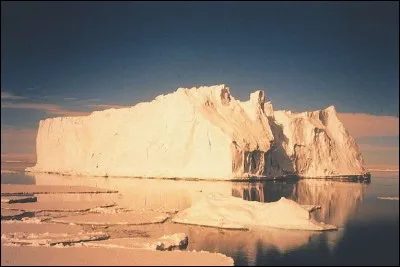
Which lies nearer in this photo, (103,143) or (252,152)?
(252,152)

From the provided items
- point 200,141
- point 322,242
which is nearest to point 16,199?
point 322,242

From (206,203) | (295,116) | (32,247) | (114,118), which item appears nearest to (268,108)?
(295,116)

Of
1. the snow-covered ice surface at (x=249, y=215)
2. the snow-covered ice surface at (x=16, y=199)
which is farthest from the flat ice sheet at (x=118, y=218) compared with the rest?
the snow-covered ice surface at (x=16, y=199)

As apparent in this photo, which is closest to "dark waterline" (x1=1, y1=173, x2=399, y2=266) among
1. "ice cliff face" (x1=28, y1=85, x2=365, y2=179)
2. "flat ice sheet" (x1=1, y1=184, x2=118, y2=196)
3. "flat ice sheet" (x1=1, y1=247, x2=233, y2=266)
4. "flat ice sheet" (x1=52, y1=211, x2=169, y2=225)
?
"flat ice sheet" (x1=1, y1=247, x2=233, y2=266)

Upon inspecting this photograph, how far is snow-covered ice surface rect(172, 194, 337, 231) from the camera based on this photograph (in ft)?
57.7

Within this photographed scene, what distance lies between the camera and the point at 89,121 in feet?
156

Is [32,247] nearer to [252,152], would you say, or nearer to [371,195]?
[371,195]

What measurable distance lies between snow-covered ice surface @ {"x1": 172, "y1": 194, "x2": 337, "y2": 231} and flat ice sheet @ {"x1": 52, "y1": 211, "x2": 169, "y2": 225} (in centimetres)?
84

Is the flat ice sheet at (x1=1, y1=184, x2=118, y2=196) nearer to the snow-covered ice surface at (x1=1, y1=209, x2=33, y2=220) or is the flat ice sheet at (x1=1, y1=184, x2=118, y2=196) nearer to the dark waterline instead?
the snow-covered ice surface at (x1=1, y1=209, x2=33, y2=220)

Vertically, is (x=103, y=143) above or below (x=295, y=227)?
above

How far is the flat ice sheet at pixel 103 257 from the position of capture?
35.4 ft

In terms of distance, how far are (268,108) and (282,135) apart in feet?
9.85

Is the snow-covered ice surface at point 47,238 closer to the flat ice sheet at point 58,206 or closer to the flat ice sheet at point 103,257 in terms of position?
the flat ice sheet at point 103,257

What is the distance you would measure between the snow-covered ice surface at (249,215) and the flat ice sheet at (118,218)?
845mm
